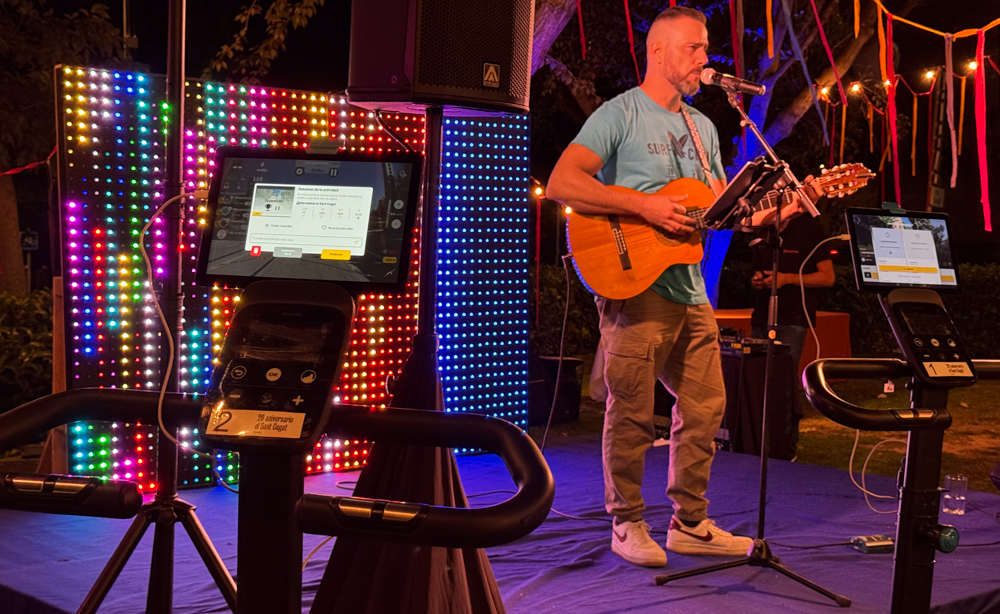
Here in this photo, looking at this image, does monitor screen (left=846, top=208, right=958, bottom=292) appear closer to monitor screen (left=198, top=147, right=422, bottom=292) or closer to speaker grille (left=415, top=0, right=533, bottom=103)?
speaker grille (left=415, top=0, right=533, bottom=103)

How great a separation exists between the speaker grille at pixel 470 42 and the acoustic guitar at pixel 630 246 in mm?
1212

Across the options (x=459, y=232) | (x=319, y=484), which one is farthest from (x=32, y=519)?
(x=459, y=232)

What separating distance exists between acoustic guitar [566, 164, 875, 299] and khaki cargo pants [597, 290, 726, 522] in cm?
9

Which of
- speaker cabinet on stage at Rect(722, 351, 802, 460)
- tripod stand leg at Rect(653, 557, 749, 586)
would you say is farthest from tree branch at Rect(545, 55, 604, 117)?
tripod stand leg at Rect(653, 557, 749, 586)

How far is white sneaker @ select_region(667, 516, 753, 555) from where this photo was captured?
12.5 feet

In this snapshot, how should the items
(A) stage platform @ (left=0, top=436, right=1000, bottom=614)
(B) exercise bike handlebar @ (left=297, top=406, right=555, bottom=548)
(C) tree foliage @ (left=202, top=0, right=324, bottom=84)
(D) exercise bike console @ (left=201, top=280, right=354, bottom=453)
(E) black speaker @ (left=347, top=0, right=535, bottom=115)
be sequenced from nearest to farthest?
(B) exercise bike handlebar @ (left=297, top=406, right=555, bottom=548) < (D) exercise bike console @ (left=201, top=280, right=354, bottom=453) < (E) black speaker @ (left=347, top=0, right=535, bottom=115) < (A) stage platform @ (left=0, top=436, right=1000, bottom=614) < (C) tree foliage @ (left=202, top=0, right=324, bottom=84)

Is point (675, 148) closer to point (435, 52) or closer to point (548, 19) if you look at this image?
point (435, 52)

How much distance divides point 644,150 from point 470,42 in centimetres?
146

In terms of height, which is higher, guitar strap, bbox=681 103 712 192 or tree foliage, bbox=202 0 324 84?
tree foliage, bbox=202 0 324 84

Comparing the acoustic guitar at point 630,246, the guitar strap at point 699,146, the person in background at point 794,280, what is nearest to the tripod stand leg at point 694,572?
the acoustic guitar at point 630,246

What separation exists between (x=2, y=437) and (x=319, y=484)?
3424 mm

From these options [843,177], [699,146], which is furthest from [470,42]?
[843,177]

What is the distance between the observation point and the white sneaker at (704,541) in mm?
3809

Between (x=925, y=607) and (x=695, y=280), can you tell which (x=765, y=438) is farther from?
(x=925, y=607)
